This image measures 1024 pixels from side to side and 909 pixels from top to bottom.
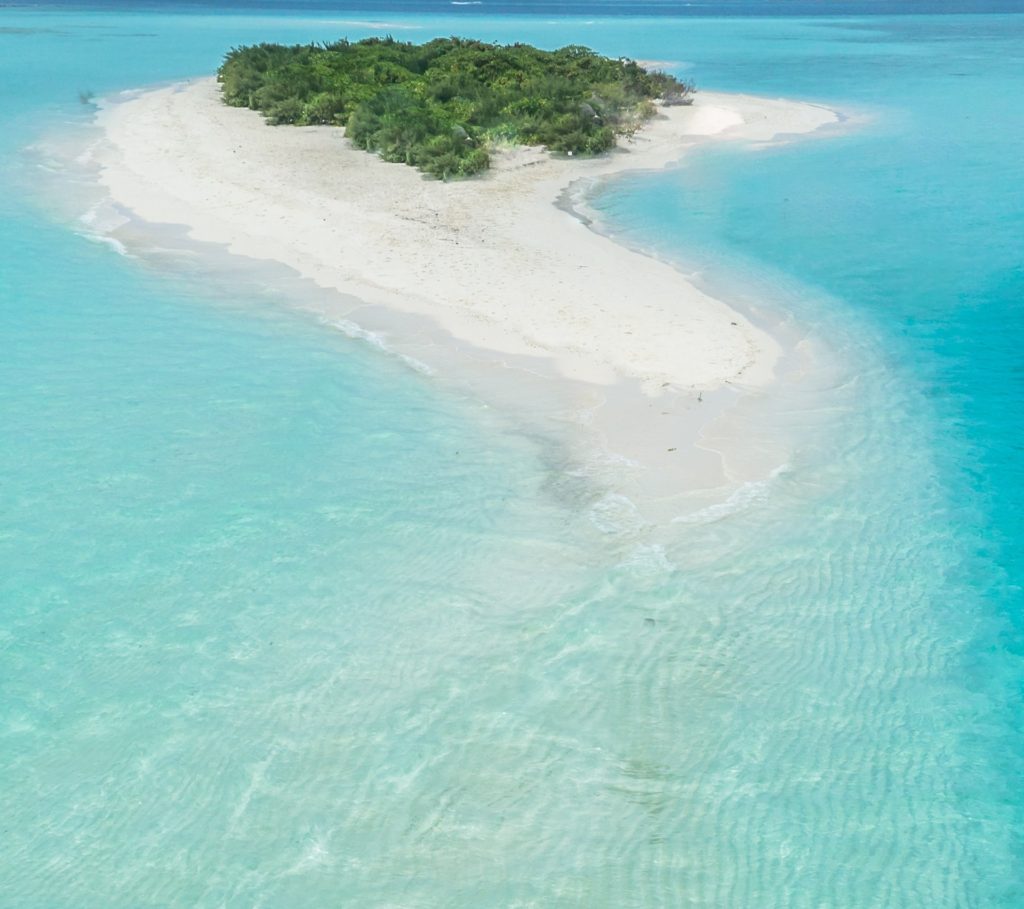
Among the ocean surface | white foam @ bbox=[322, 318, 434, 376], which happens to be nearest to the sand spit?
white foam @ bbox=[322, 318, 434, 376]

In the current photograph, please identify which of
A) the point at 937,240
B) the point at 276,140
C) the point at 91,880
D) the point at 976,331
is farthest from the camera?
the point at 276,140

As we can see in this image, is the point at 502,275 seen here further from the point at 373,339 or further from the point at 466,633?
the point at 466,633

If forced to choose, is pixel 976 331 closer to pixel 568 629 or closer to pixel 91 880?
→ pixel 568 629

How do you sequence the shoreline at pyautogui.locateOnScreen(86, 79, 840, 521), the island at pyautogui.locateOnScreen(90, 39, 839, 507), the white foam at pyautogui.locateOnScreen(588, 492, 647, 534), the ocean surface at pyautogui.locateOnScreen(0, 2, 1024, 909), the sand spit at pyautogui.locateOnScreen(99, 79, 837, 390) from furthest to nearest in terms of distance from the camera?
1. the sand spit at pyautogui.locateOnScreen(99, 79, 837, 390)
2. the island at pyautogui.locateOnScreen(90, 39, 839, 507)
3. the shoreline at pyautogui.locateOnScreen(86, 79, 840, 521)
4. the white foam at pyautogui.locateOnScreen(588, 492, 647, 534)
5. the ocean surface at pyautogui.locateOnScreen(0, 2, 1024, 909)

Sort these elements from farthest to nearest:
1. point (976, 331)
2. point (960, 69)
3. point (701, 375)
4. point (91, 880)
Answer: point (960, 69)
point (976, 331)
point (701, 375)
point (91, 880)

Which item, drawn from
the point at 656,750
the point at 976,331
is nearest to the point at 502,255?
the point at 976,331

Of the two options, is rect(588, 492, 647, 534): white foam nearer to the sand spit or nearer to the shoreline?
the shoreline

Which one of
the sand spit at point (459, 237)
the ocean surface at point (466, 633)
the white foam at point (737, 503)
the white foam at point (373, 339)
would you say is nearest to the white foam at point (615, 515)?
the ocean surface at point (466, 633)
